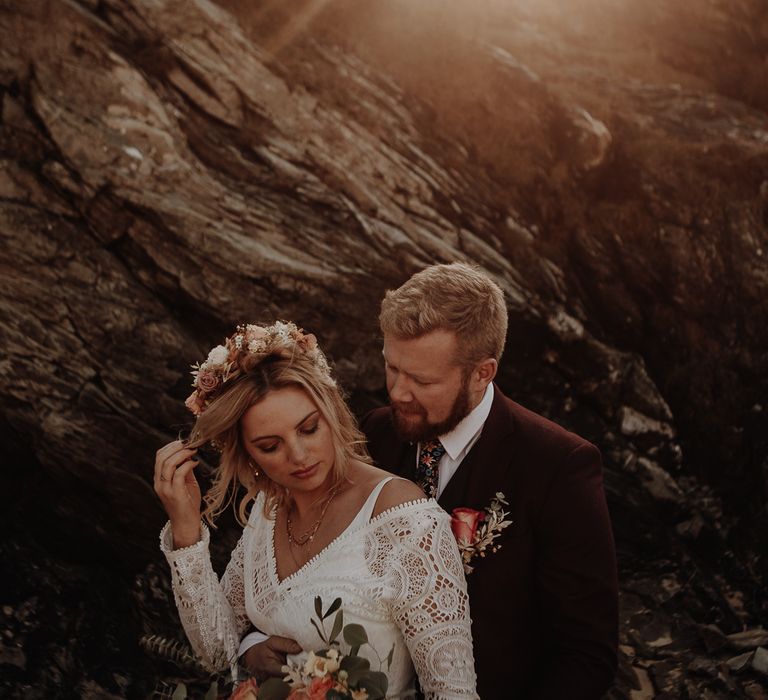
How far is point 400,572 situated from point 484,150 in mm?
5548

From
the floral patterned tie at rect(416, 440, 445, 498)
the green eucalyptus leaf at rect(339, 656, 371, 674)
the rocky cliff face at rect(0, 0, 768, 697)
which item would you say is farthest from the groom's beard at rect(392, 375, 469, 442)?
the rocky cliff face at rect(0, 0, 768, 697)

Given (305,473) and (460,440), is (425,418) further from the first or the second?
(305,473)

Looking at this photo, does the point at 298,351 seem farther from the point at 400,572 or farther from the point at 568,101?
the point at 568,101

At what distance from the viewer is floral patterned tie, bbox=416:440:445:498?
3.94 m

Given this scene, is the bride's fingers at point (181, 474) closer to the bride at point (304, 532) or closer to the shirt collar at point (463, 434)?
the bride at point (304, 532)

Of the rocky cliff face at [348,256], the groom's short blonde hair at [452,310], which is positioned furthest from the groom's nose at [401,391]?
the rocky cliff face at [348,256]

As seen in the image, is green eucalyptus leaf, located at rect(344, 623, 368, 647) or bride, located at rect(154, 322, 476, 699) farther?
bride, located at rect(154, 322, 476, 699)

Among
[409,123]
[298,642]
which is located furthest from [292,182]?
[298,642]

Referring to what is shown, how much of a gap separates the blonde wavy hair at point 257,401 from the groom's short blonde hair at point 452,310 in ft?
1.60

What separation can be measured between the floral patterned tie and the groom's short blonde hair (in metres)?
0.52

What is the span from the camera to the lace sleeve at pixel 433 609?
10.2ft

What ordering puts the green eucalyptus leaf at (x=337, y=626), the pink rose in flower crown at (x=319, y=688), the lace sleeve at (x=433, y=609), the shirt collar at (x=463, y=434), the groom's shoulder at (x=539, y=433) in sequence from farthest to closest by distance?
the shirt collar at (x=463, y=434), the groom's shoulder at (x=539, y=433), the lace sleeve at (x=433, y=609), the green eucalyptus leaf at (x=337, y=626), the pink rose in flower crown at (x=319, y=688)

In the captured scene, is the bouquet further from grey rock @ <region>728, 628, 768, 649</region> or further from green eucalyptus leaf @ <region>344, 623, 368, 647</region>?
grey rock @ <region>728, 628, 768, 649</region>

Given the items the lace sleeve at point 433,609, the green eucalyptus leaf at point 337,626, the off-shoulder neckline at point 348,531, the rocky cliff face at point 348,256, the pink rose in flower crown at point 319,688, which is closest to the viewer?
the pink rose in flower crown at point 319,688
